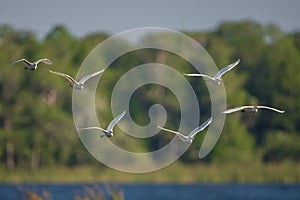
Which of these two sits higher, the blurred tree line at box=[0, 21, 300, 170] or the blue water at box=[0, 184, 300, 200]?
the blurred tree line at box=[0, 21, 300, 170]

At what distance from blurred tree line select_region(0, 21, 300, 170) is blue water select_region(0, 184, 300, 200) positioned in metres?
2.09

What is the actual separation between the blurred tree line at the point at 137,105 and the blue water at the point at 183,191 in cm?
209

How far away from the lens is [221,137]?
52125 millimetres

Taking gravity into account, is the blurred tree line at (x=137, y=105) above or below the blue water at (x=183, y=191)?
above

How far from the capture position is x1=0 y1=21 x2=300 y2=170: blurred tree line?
166ft

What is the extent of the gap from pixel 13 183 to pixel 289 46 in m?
17.2

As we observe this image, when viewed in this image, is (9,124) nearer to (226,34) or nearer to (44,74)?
(44,74)

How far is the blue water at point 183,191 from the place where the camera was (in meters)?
39.3

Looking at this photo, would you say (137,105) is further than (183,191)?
Yes

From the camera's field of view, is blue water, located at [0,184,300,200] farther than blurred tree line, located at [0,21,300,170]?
No

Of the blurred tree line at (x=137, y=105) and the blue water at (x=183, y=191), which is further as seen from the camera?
the blurred tree line at (x=137, y=105)

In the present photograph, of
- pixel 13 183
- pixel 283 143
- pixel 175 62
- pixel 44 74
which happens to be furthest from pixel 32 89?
pixel 283 143

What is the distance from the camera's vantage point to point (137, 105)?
56.1 meters

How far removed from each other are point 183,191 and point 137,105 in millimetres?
11854
